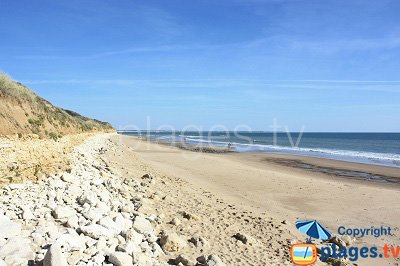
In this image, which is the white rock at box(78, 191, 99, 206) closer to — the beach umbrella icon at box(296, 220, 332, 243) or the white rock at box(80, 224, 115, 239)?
the white rock at box(80, 224, 115, 239)

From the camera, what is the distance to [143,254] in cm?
570

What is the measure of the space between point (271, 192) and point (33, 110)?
18384mm

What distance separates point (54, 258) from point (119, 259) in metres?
0.93

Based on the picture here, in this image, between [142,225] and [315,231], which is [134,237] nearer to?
[142,225]

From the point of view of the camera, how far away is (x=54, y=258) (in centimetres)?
451

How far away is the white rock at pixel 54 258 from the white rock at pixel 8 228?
1.05m

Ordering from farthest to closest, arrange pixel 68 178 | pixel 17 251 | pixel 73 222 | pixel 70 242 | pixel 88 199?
pixel 68 178, pixel 88 199, pixel 73 222, pixel 70 242, pixel 17 251

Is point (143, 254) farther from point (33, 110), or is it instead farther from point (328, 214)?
point (33, 110)

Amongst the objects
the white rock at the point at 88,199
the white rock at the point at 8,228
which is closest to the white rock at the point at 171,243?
the white rock at the point at 88,199

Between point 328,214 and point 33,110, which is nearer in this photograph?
point 328,214

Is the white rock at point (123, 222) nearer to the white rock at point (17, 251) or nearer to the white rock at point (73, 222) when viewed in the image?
the white rock at point (73, 222)

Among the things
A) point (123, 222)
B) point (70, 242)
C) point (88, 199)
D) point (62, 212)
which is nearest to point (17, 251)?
point (70, 242)

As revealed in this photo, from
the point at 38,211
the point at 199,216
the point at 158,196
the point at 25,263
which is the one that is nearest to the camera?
the point at 25,263

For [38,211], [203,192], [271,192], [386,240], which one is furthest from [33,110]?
[386,240]
